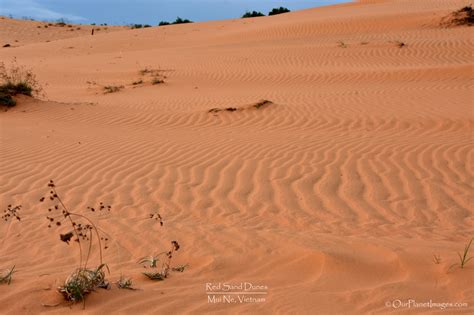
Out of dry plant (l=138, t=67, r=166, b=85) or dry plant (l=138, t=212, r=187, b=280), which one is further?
dry plant (l=138, t=67, r=166, b=85)

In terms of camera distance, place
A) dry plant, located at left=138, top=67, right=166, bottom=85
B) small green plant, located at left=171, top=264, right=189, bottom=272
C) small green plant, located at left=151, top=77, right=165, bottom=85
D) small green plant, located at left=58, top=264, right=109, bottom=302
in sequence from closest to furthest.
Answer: small green plant, located at left=58, top=264, right=109, bottom=302 → small green plant, located at left=171, top=264, right=189, bottom=272 → small green plant, located at left=151, top=77, right=165, bottom=85 → dry plant, located at left=138, top=67, right=166, bottom=85

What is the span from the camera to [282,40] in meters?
23.3

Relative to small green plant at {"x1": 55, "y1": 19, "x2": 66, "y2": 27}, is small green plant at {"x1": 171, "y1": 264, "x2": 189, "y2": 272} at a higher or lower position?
lower

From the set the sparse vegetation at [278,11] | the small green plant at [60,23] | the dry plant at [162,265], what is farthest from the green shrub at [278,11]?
the dry plant at [162,265]

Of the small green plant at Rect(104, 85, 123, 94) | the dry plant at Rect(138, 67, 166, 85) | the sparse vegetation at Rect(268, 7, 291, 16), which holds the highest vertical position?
the sparse vegetation at Rect(268, 7, 291, 16)

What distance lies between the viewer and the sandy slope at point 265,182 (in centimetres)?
295

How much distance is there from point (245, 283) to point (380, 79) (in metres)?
12.9

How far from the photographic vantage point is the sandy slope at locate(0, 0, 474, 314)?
9.69ft

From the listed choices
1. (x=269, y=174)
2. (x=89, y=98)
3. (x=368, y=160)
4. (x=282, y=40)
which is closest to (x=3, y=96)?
(x=89, y=98)

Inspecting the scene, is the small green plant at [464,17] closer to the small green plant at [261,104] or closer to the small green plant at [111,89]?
the small green plant at [261,104]

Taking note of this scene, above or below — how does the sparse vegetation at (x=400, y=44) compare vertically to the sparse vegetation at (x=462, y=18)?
below

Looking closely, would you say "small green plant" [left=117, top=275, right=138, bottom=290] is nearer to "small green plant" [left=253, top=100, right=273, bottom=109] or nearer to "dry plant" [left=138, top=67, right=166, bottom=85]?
"small green plant" [left=253, top=100, right=273, bottom=109]

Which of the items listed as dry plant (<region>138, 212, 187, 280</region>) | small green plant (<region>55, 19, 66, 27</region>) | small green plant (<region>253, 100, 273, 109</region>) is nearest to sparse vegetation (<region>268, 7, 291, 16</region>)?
small green plant (<region>55, 19, 66, 27</region>)

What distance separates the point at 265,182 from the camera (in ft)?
19.5
